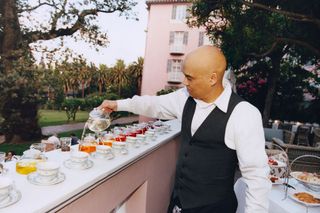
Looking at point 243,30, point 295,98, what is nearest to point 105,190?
point 243,30

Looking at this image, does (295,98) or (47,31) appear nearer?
(47,31)

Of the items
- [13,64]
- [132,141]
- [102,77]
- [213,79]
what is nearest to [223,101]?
[213,79]

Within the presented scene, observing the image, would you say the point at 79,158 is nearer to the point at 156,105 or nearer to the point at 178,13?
the point at 156,105

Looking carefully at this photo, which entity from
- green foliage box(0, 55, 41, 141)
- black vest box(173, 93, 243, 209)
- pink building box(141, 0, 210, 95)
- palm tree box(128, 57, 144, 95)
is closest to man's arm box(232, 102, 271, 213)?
black vest box(173, 93, 243, 209)

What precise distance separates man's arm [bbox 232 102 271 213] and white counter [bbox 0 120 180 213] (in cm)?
64

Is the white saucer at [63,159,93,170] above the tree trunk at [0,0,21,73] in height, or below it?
below

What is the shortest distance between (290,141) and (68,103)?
16.8m

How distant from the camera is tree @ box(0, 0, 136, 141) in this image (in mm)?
8148

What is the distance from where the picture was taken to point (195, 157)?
1.53 m

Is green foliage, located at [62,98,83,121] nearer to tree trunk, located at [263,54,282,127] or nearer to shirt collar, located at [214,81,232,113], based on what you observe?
tree trunk, located at [263,54,282,127]

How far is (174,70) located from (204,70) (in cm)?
2204

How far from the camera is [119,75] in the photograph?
29.4 metres

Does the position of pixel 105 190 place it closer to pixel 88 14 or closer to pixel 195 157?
pixel 195 157

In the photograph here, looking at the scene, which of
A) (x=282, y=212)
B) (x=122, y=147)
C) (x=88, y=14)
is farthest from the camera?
(x=88, y=14)
